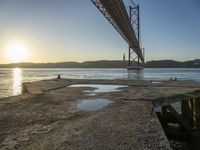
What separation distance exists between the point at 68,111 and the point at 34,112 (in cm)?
72

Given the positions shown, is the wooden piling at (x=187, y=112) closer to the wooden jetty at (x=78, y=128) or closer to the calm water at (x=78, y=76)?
the wooden jetty at (x=78, y=128)

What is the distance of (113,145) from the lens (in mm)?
3084

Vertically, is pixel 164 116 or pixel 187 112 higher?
pixel 187 112

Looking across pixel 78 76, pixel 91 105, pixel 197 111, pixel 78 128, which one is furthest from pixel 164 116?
pixel 78 76

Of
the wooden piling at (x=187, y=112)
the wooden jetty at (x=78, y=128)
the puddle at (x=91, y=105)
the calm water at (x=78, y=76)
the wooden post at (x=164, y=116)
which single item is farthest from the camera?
the calm water at (x=78, y=76)

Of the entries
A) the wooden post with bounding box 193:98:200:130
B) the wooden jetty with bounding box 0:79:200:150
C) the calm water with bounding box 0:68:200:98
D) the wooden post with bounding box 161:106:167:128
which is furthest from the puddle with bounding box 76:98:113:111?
the calm water with bounding box 0:68:200:98

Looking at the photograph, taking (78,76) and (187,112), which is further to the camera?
(78,76)

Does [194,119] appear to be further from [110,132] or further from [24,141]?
[24,141]

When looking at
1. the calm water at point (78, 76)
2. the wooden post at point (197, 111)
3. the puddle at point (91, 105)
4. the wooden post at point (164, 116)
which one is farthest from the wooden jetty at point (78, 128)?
the calm water at point (78, 76)

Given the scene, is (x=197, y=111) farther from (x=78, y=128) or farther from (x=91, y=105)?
(x=78, y=128)

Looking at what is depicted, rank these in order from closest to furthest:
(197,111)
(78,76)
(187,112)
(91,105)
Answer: (91,105) < (197,111) < (187,112) < (78,76)

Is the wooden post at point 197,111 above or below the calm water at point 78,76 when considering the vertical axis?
above

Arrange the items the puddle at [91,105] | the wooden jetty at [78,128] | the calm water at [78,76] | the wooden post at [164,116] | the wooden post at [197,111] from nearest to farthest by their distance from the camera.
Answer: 1. the wooden jetty at [78,128]
2. the puddle at [91,105]
3. the wooden post at [197,111]
4. the wooden post at [164,116]
5. the calm water at [78,76]

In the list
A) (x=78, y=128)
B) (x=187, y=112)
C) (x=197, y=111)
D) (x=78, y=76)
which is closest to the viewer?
(x=78, y=128)
